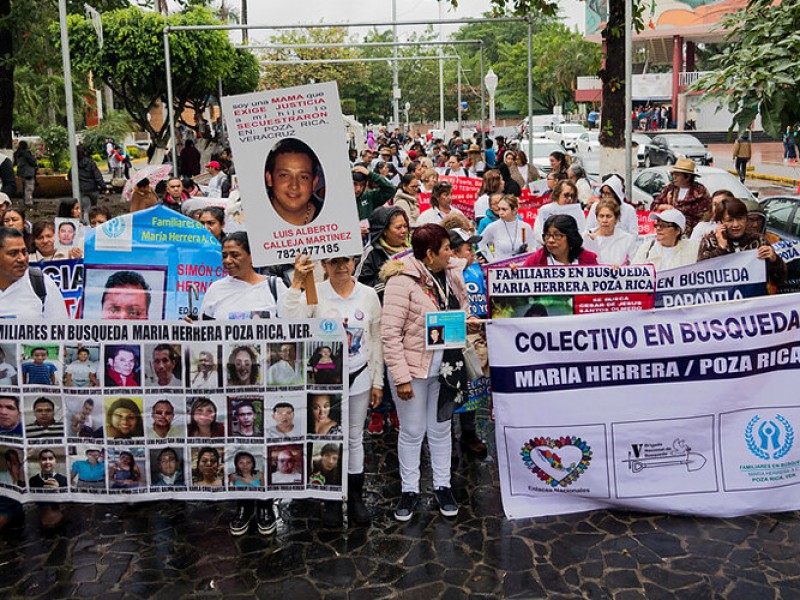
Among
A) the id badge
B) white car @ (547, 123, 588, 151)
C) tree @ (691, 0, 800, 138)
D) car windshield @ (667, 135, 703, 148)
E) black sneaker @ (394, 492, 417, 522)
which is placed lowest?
black sneaker @ (394, 492, 417, 522)

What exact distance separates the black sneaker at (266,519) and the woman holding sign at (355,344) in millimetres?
317

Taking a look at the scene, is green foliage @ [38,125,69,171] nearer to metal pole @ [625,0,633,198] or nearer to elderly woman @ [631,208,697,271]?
metal pole @ [625,0,633,198]

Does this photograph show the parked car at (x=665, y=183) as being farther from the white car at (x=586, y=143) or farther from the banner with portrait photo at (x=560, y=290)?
the white car at (x=586, y=143)

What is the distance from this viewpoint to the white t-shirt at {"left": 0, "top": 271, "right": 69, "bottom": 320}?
5254 mm

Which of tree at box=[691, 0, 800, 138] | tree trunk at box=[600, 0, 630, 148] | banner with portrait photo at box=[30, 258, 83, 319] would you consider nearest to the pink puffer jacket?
tree at box=[691, 0, 800, 138]

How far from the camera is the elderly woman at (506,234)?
8.68 metres

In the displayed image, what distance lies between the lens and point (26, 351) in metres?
5.07

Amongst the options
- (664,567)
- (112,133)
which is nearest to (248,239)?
(664,567)

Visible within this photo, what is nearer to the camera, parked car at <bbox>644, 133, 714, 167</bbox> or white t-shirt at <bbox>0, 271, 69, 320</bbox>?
white t-shirt at <bbox>0, 271, 69, 320</bbox>

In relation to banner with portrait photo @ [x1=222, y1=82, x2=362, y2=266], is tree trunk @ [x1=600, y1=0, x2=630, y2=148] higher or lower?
higher

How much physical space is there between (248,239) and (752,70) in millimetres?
3991

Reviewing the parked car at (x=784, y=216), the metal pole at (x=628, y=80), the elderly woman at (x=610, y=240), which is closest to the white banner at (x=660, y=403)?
the elderly woman at (x=610, y=240)

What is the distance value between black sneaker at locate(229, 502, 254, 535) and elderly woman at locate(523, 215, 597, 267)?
8.48ft

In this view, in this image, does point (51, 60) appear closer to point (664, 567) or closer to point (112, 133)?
point (112, 133)
